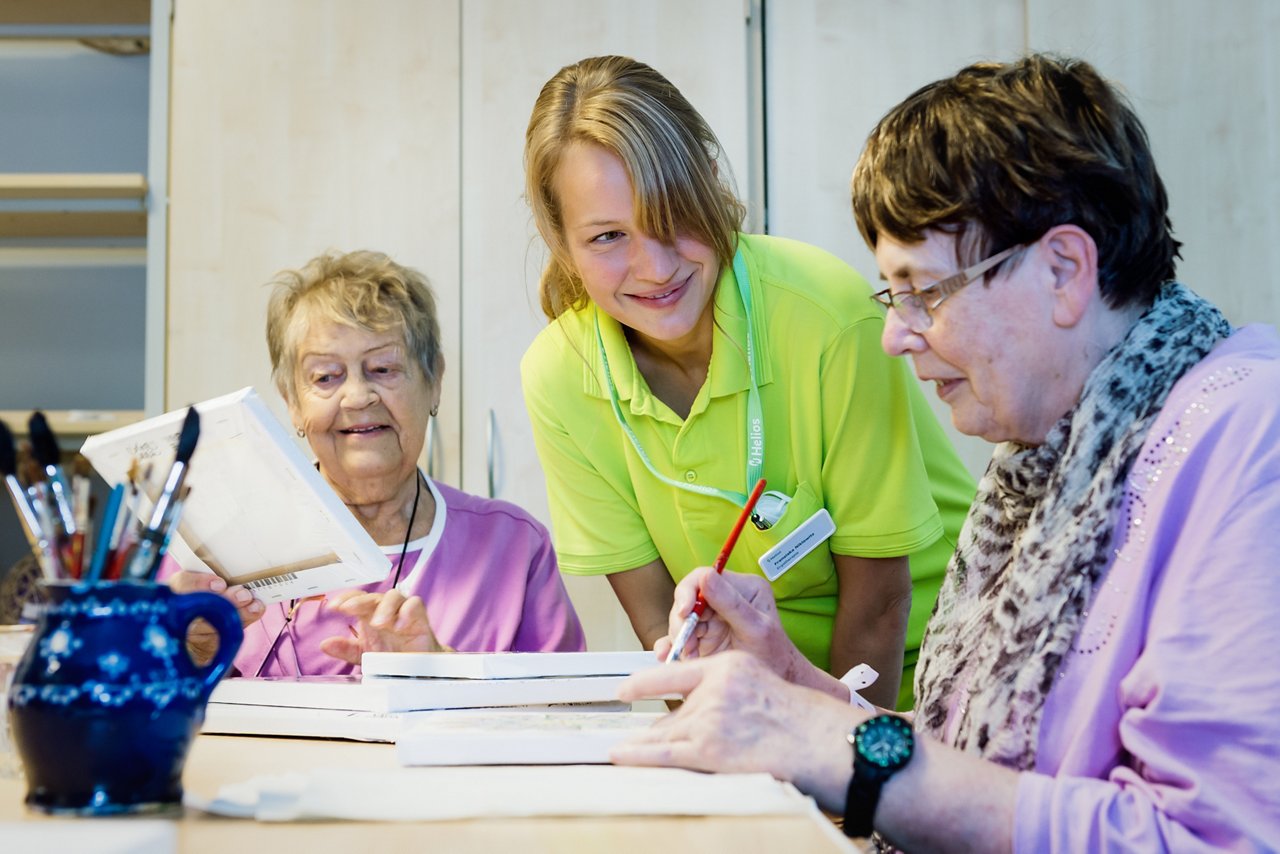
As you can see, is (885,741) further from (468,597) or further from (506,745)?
(468,597)

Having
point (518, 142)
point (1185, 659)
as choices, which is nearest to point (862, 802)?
point (1185, 659)

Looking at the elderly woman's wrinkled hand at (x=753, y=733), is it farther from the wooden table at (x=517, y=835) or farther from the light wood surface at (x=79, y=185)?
the light wood surface at (x=79, y=185)

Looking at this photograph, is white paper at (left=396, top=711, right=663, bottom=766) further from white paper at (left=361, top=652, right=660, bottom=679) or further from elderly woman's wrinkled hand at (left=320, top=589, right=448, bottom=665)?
elderly woman's wrinkled hand at (left=320, top=589, right=448, bottom=665)

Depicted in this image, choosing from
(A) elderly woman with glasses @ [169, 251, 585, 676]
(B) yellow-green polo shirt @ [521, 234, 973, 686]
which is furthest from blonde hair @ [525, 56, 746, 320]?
(A) elderly woman with glasses @ [169, 251, 585, 676]

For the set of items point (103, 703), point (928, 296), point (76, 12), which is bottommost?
point (103, 703)

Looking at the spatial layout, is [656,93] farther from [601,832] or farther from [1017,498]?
[601,832]

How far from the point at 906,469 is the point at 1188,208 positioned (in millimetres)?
1367

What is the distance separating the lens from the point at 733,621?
128 cm

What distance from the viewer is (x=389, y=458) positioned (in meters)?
1.87

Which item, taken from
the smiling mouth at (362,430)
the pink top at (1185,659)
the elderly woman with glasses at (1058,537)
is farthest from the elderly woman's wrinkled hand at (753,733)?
the smiling mouth at (362,430)

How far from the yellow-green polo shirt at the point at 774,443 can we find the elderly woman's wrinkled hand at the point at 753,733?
2.40ft

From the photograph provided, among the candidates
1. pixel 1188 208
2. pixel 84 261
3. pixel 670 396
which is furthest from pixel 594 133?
pixel 84 261

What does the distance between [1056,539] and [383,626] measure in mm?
782

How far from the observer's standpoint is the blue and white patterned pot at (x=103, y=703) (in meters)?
0.71
